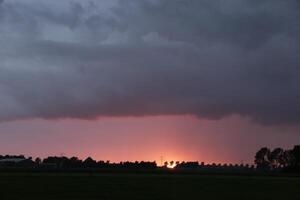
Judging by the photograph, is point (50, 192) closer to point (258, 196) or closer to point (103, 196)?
point (103, 196)

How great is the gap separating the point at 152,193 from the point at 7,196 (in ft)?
58.3

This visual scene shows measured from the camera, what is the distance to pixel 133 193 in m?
64.4

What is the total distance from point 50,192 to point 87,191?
4.90 m

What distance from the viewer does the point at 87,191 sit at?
65.7 metres

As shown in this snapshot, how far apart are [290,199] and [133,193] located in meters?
18.0

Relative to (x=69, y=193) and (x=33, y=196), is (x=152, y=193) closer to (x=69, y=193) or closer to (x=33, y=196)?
(x=69, y=193)

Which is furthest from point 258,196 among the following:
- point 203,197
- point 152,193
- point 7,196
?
point 7,196

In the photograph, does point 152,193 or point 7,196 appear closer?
point 7,196

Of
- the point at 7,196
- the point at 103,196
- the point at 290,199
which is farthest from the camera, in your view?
the point at 290,199

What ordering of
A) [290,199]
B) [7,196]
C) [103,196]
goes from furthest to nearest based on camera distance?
1. [290,199]
2. [103,196]
3. [7,196]

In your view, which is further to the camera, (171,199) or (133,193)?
(133,193)

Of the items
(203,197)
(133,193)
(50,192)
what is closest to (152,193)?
(133,193)

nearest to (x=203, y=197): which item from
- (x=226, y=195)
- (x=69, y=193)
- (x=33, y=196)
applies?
(x=226, y=195)

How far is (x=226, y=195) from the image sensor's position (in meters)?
66.9
